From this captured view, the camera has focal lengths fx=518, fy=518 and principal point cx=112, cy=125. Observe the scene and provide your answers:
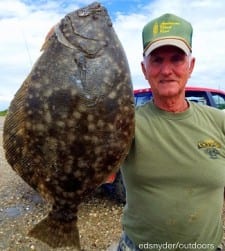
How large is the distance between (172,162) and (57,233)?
2.70 feet

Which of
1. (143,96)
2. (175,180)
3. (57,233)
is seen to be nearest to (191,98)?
(143,96)

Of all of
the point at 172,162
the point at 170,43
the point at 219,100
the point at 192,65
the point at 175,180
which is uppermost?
the point at 170,43

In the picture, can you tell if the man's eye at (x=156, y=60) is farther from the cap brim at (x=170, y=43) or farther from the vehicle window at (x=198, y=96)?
the vehicle window at (x=198, y=96)

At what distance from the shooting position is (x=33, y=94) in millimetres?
2512

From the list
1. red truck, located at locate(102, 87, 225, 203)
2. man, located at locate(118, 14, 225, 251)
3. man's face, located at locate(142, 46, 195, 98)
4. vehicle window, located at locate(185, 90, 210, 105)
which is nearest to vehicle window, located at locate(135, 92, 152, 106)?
red truck, located at locate(102, 87, 225, 203)

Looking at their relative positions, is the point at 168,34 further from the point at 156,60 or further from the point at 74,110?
the point at 74,110

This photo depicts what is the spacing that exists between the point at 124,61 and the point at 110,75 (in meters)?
0.11

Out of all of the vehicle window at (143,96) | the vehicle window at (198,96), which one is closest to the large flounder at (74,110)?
the vehicle window at (143,96)

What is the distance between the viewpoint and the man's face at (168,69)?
9.95 feet

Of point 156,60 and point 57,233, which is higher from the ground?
point 156,60

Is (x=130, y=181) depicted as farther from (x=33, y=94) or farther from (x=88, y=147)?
(x=33, y=94)

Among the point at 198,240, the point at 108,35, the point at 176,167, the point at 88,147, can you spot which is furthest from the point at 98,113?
the point at 198,240

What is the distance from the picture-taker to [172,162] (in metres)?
3.10

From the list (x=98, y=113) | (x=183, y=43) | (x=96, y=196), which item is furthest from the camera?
(x=96, y=196)
